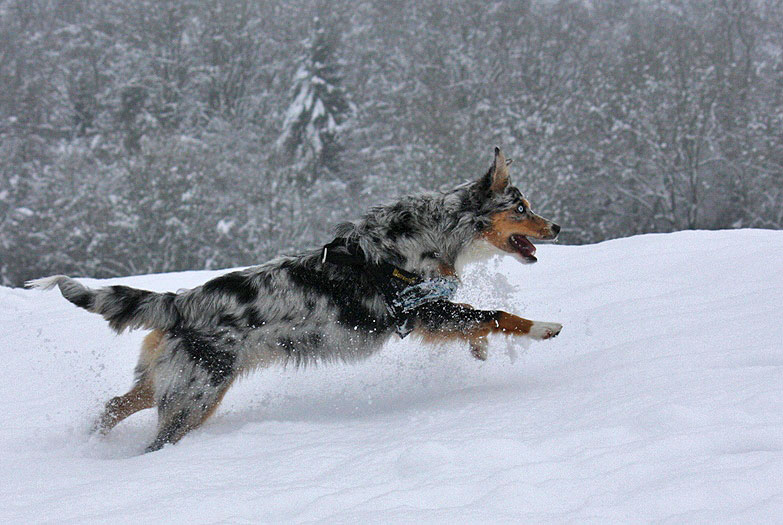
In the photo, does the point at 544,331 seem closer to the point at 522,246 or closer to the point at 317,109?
the point at 522,246

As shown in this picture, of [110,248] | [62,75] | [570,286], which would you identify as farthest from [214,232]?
[570,286]

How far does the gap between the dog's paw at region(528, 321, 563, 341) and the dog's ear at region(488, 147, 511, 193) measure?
1179 millimetres

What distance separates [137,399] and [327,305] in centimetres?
150

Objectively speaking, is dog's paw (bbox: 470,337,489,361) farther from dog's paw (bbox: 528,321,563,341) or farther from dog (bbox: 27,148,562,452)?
dog's paw (bbox: 528,321,563,341)

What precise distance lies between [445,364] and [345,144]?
29080mm

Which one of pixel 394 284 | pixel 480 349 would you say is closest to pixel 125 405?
pixel 394 284

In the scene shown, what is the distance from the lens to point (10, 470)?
11.5 ft

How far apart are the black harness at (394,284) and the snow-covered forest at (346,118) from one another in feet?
59.7

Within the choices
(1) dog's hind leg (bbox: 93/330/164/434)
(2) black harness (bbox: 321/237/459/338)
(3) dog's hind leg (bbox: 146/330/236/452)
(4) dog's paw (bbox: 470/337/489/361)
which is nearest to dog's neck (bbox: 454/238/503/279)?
(2) black harness (bbox: 321/237/459/338)

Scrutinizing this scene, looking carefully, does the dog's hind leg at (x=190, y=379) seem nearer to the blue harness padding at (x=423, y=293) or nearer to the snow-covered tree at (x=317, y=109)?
the blue harness padding at (x=423, y=293)

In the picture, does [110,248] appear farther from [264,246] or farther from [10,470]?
[10,470]

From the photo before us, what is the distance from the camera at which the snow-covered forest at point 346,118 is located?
84.9 feet

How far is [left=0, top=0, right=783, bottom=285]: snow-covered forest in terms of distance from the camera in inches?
1019

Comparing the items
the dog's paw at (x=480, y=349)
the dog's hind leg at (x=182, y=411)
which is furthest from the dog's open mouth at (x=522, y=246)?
the dog's hind leg at (x=182, y=411)
